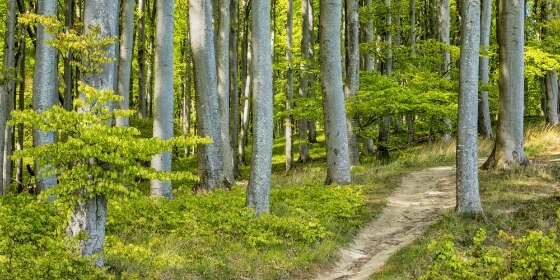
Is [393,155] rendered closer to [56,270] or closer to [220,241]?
[220,241]

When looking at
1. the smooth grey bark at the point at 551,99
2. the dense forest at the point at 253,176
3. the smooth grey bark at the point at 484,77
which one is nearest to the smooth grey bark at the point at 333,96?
the dense forest at the point at 253,176

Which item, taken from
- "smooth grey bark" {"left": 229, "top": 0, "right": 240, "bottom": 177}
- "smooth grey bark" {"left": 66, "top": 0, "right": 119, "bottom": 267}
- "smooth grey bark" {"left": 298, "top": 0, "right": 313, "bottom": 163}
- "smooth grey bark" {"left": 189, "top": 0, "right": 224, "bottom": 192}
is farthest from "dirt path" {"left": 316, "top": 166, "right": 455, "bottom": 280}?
"smooth grey bark" {"left": 298, "top": 0, "right": 313, "bottom": 163}

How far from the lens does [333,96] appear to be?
1201 cm

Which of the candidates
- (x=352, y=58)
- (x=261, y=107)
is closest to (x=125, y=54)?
(x=261, y=107)

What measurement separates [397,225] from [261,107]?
369 cm

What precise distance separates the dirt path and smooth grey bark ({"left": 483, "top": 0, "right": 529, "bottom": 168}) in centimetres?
156

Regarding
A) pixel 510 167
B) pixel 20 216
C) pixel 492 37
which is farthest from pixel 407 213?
pixel 492 37

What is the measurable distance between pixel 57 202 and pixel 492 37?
25637mm

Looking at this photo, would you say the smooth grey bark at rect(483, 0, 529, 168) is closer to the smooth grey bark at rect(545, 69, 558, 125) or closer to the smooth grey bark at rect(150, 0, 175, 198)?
the smooth grey bark at rect(150, 0, 175, 198)

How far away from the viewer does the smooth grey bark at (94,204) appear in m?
→ 5.41

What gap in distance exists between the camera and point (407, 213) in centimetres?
1060

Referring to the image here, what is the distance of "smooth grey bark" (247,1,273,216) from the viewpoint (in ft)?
28.8

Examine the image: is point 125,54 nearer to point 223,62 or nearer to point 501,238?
point 223,62

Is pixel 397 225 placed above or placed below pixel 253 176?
below
